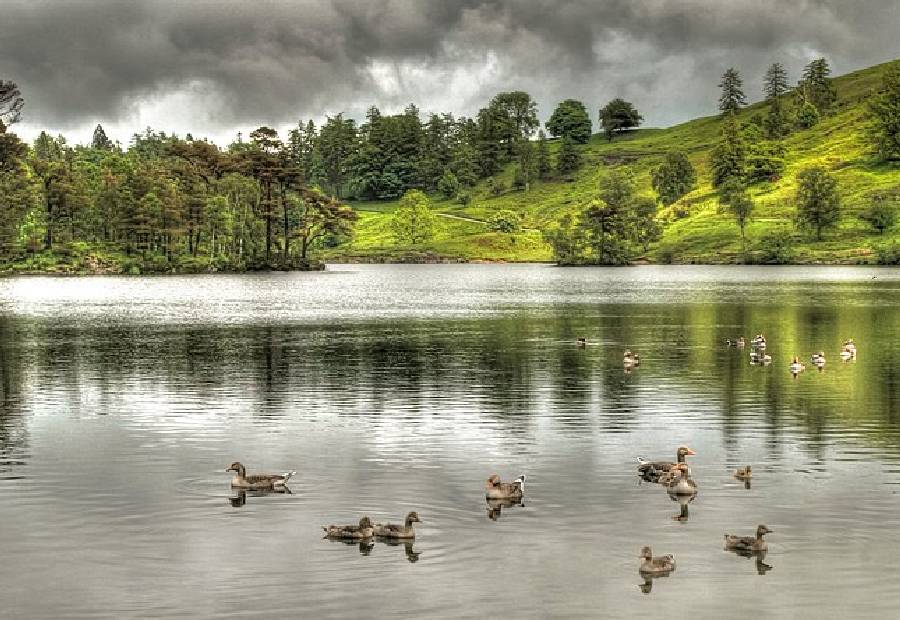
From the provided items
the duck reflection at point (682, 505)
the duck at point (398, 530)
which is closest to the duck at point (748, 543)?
the duck reflection at point (682, 505)

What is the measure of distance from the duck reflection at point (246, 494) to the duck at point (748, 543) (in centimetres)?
1312

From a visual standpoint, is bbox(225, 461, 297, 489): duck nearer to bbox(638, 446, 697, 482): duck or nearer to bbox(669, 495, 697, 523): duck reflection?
bbox(638, 446, 697, 482): duck

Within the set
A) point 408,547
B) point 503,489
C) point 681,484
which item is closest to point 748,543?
point 681,484

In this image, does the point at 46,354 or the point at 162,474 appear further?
the point at 46,354

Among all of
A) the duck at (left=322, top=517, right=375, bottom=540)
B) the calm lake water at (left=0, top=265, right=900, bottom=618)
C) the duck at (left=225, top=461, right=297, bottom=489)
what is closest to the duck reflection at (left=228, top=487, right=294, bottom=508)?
the duck at (left=225, top=461, right=297, bottom=489)

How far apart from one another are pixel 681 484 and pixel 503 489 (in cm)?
542

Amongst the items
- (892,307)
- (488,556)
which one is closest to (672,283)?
(892,307)

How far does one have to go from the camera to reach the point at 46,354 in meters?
68.5

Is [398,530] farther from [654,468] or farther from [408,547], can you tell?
[654,468]

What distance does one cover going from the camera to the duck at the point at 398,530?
24.7 metres

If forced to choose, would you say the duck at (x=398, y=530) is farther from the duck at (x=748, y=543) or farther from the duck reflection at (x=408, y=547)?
the duck at (x=748, y=543)

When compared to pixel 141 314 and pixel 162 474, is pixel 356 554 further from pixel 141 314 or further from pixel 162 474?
pixel 141 314

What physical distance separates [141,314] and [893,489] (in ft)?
285

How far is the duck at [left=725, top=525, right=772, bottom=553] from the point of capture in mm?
23828
